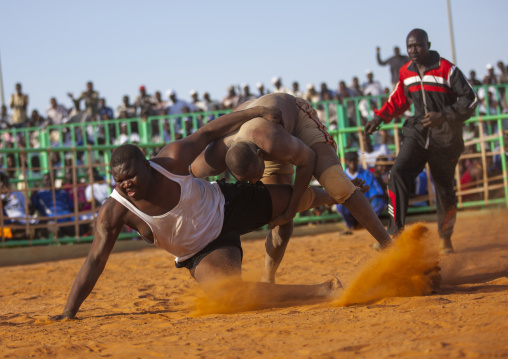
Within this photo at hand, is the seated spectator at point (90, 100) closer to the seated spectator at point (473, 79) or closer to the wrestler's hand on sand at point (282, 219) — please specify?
the seated spectator at point (473, 79)

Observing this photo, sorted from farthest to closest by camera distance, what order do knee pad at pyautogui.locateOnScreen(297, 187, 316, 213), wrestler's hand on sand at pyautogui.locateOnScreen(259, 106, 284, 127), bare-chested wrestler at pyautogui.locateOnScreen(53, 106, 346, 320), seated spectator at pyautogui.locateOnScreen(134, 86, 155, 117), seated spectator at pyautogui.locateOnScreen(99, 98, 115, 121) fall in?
seated spectator at pyautogui.locateOnScreen(99, 98, 115, 121)
seated spectator at pyautogui.locateOnScreen(134, 86, 155, 117)
knee pad at pyautogui.locateOnScreen(297, 187, 316, 213)
wrestler's hand on sand at pyautogui.locateOnScreen(259, 106, 284, 127)
bare-chested wrestler at pyautogui.locateOnScreen(53, 106, 346, 320)

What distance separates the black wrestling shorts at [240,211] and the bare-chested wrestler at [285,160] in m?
0.15

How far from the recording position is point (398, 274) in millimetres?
4516

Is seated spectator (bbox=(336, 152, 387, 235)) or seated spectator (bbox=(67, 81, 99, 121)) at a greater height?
seated spectator (bbox=(67, 81, 99, 121))

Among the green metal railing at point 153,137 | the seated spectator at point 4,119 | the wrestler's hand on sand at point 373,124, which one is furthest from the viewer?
the seated spectator at point 4,119

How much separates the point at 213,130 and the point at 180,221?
0.75 metres

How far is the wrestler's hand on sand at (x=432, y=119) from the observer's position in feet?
21.1

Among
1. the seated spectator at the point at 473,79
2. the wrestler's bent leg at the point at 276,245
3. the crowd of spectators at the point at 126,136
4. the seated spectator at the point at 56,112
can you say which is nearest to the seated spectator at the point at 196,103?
the crowd of spectators at the point at 126,136

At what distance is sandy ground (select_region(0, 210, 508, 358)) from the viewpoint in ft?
9.99

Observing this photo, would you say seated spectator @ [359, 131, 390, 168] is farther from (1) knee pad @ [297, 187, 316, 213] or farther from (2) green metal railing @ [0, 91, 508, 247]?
(1) knee pad @ [297, 187, 316, 213]

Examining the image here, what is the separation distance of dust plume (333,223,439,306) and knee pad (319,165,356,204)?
570 millimetres

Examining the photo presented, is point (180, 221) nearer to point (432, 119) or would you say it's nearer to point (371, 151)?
point (432, 119)

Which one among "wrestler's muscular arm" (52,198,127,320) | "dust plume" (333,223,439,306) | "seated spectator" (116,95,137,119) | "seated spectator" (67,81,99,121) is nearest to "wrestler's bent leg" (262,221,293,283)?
"dust plume" (333,223,439,306)

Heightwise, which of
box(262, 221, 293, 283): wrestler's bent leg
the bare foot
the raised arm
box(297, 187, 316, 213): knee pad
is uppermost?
the raised arm
